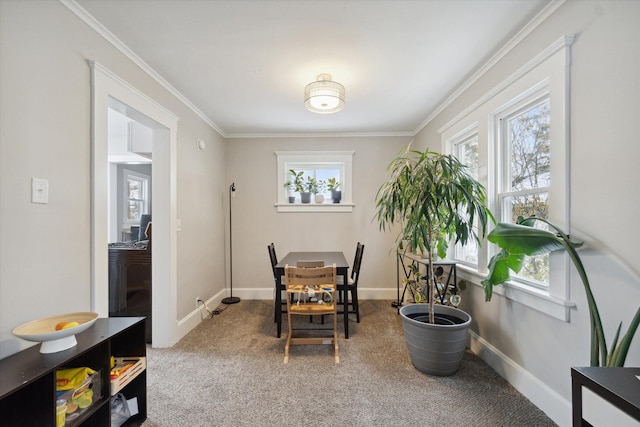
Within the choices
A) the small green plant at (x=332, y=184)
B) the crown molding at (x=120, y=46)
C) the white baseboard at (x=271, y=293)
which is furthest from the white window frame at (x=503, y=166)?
the crown molding at (x=120, y=46)

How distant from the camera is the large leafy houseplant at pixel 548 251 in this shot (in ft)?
3.80

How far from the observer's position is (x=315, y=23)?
1.81 m

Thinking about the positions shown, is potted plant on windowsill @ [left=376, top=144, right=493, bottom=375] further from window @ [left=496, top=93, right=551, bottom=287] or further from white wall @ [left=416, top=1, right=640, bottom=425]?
white wall @ [left=416, top=1, right=640, bottom=425]

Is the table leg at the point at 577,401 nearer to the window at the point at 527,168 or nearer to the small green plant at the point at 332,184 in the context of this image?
the window at the point at 527,168

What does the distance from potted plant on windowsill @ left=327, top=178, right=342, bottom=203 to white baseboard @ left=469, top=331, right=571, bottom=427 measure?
8.13 feet

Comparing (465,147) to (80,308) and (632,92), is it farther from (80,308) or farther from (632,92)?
(80,308)

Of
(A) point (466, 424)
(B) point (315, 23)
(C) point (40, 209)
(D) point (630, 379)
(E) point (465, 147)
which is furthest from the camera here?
(E) point (465, 147)

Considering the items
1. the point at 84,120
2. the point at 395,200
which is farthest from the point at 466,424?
the point at 84,120

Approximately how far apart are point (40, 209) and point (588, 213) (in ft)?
9.41

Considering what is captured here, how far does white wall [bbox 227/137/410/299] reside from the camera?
13.8ft

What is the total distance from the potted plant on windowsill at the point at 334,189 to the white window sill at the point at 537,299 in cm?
230

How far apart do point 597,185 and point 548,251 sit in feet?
1.33

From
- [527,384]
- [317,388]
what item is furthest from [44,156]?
[527,384]

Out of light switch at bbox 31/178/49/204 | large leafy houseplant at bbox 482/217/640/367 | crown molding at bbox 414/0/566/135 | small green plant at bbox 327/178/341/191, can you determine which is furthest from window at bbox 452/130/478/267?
light switch at bbox 31/178/49/204
